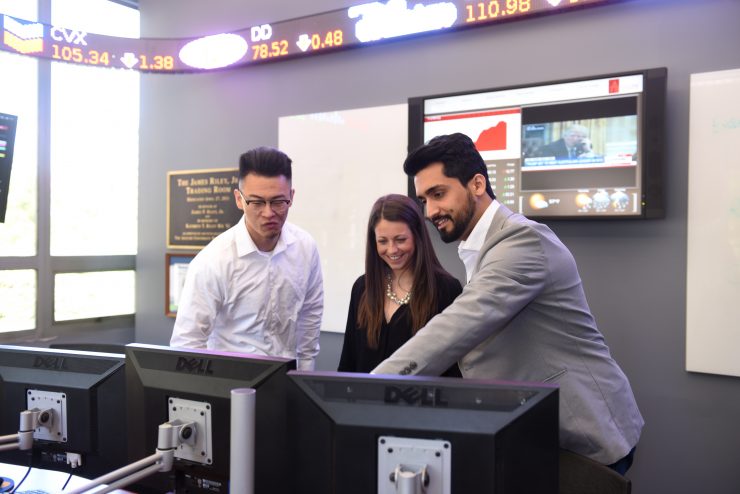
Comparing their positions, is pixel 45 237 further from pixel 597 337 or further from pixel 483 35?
pixel 597 337

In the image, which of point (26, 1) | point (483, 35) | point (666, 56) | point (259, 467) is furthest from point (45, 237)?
point (666, 56)

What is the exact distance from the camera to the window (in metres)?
3.70

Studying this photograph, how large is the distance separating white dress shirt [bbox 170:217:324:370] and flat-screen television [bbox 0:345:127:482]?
2.43ft

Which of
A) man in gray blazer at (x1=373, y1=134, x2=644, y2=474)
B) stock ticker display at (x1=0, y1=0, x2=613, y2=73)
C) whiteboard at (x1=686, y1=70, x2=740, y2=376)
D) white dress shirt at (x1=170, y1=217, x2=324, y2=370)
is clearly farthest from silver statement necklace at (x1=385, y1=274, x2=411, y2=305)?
stock ticker display at (x1=0, y1=0, x2=613, y2=73)

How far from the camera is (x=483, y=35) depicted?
9.43 feet

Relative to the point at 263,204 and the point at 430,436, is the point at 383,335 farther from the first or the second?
the point at 430,436

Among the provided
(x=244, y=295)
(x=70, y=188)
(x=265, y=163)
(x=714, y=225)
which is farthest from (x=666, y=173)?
(x=70, y=188)

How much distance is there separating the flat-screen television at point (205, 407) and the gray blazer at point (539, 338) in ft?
1.09

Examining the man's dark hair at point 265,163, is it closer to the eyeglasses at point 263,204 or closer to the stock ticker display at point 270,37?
the eyeglasses at point 263,204

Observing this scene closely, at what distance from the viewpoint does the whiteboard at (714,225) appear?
2287mm

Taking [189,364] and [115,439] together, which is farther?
[115,439]

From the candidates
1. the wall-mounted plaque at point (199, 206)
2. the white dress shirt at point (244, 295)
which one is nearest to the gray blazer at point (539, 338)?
the white dress shirt at point (244, 295)

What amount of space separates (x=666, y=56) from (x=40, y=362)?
2.52 m

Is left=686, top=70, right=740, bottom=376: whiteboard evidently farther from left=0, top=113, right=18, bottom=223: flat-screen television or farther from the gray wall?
left=0, top=113, right=18, bottom=223: flat-screen television
